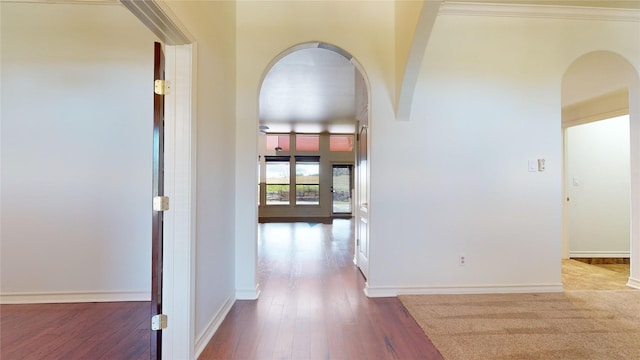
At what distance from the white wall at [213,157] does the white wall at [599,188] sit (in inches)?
199

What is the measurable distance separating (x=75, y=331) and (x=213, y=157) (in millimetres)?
1712

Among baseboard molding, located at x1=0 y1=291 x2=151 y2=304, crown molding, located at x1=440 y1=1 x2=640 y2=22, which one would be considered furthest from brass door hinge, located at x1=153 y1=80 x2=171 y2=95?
crown molding, located at x1=440 y1=1 x2=640 y2=22

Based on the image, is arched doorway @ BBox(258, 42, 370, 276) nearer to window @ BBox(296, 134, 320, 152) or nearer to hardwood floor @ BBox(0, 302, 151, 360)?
window @ BBox(296, 134, 320, 152)

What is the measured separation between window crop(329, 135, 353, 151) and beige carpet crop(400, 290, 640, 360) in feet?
25.2

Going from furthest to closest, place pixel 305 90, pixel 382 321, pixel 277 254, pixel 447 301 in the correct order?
pixel 305 90
pixel 277 254
pixel 447 301
pixel 382 321

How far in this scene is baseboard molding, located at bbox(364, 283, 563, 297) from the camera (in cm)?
286

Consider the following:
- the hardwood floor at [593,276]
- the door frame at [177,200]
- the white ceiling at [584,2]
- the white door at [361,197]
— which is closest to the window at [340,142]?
the white door at [361,197]

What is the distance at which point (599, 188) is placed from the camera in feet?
14.6

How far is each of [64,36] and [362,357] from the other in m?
3.86

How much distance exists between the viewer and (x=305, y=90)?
5.15 meters

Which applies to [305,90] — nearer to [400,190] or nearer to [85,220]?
[400,190]

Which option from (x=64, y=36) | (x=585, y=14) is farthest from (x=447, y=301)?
(x=64, y=36)

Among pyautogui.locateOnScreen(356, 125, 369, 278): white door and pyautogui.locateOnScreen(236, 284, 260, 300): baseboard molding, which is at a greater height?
pyautogui.locateOnScreen(356, 125, 369, 278): white door

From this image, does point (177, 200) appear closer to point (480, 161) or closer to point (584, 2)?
point (480, 161)
